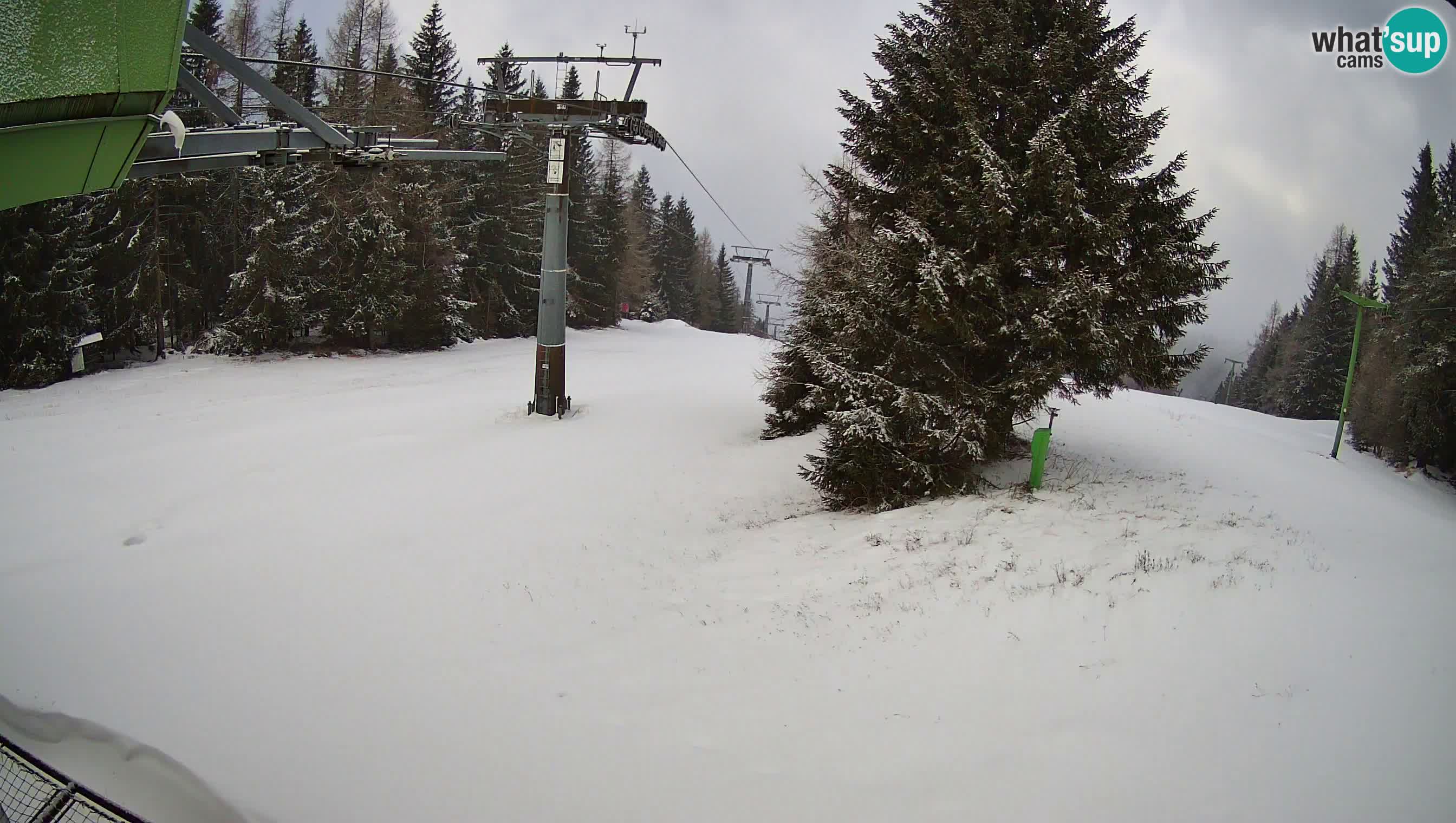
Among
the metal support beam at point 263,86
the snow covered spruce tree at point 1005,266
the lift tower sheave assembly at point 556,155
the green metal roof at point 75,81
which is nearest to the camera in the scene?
the green metal roof at point 75,81

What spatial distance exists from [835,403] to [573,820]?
6.51 metres

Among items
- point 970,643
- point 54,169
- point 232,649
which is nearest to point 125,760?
point 232,649

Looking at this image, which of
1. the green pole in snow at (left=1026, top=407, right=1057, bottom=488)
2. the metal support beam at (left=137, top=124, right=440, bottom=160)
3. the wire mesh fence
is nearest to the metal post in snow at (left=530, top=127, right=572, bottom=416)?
the metal support beam at (left=137, top=124, right=440, bottom=160)

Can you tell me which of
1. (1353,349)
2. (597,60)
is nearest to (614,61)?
(597,60)

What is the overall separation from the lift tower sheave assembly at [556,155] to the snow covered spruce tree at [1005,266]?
788cm

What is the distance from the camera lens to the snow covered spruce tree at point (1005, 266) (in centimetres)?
880

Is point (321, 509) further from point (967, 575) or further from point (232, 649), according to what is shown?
point (967, 575)

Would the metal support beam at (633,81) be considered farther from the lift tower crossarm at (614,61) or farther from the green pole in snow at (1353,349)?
→ the green pole in snow at (1353,349)

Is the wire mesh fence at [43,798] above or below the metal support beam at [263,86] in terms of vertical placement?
below

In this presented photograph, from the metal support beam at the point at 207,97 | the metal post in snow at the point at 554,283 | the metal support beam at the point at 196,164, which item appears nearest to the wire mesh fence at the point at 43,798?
the metal support beam at the point at 196,164

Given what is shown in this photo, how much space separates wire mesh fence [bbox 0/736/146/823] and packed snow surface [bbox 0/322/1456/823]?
2.13ft

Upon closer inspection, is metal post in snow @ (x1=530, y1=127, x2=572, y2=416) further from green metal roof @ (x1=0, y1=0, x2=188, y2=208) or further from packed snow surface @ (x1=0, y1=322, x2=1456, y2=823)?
green metal roof @ (x1=0, y1=0, x2=188, y2=208)

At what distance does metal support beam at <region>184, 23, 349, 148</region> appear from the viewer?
576 centimetres

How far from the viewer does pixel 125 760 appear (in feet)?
15.9
